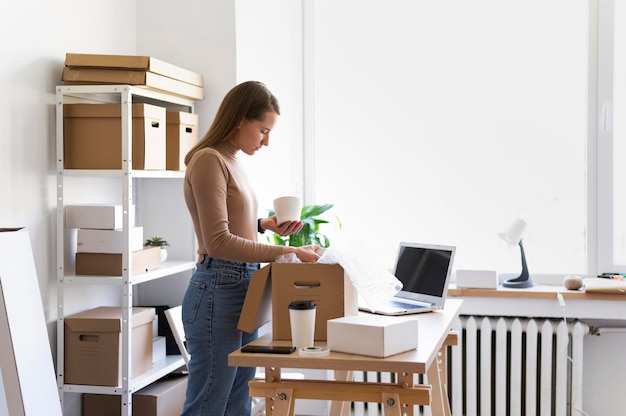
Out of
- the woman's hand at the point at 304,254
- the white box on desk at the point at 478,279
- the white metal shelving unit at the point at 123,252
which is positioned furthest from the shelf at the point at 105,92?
the white box on desk at the point at 478,279

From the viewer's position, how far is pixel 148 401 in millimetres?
3197

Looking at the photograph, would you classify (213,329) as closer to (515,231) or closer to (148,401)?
(148,401)

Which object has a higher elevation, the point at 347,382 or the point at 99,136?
the point at 99,136

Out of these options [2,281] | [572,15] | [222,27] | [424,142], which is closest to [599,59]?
[572,15]

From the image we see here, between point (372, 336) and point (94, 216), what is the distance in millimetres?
1414

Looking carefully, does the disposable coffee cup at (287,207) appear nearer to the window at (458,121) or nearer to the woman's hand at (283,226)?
the woman's hand at (283,226)

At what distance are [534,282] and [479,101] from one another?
38.4 inches

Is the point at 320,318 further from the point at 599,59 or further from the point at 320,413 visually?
Answer: the point at 599,59

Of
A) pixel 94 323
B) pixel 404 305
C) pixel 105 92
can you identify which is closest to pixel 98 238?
pixel 94 323

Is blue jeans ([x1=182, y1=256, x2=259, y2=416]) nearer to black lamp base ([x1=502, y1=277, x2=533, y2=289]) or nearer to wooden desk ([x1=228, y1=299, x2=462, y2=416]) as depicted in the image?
wooden desk ([x1=228, y1=299, x2=462, y2=416])

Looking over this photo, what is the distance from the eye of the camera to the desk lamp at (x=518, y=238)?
142 inches

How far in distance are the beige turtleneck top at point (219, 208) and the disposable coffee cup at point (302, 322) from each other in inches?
10.2

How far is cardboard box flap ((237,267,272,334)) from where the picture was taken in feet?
7.60

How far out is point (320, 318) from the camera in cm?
231
